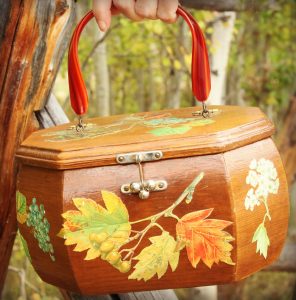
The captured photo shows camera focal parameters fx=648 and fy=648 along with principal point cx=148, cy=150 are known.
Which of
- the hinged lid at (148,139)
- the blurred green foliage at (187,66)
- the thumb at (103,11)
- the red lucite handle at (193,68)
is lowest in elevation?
the blurred green foliage at (187,66)

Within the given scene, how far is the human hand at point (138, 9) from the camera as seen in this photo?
1452 mm

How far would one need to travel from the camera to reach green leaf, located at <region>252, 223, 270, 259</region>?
152cm

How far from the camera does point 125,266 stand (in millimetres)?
1466

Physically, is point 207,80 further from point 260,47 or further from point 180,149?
point 260,47

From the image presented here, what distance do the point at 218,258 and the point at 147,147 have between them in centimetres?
30

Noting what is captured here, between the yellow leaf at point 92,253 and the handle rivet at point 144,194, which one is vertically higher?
the handle rivet at point 144,194

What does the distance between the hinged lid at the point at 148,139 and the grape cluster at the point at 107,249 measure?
0.16m

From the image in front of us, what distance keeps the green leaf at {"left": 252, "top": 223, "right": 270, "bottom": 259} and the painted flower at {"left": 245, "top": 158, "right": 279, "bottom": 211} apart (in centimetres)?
6

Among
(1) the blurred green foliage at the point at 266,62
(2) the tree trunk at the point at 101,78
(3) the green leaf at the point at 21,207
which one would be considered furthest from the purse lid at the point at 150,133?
(1) the blurred green foliage at the point at 266,62

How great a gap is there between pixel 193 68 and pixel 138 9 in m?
0.25

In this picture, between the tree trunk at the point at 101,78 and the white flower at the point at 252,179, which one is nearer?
the white flower at the point at 252,179

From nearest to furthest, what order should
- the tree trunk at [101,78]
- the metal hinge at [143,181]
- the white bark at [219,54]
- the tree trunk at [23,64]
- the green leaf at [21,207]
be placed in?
the metal hinge at [143,181], the green leaf at [21,207], the tree trunk at [23,64], the white bark at [219,54], the tree trunk at [101,78]

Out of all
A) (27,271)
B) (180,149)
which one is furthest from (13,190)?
(27,271)

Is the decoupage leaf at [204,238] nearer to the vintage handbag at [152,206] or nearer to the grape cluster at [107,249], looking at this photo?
the vintage handbag at [152,206]
